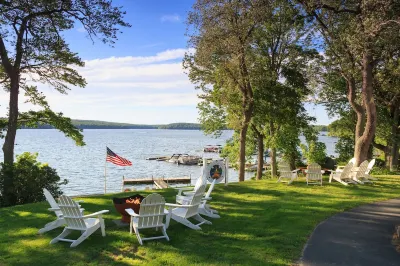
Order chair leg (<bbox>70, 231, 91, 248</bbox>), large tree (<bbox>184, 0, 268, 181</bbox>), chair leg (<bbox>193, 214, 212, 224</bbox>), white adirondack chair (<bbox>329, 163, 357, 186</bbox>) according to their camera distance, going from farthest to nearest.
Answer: large tree (<bbox>184, 0, 268, 181</bbox>) → white adirondack chair (<bbox>329, 163, 357, 186</bbox>) → chair leg (<bbox>193, 214, 212, 224</bbox>) → chair leg (<bbox>70, 231, 91, 248</bbox>)

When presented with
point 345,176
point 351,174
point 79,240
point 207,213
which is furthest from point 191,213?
point 351,174

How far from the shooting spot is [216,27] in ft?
58.6

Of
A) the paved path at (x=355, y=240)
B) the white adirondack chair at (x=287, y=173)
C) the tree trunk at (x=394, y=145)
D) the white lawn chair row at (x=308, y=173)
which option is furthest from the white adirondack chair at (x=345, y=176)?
the tree trunk at (x=394, y=145)

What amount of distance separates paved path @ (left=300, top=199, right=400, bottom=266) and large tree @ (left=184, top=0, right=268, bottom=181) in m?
10.7

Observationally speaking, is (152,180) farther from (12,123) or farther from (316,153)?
(12,123)

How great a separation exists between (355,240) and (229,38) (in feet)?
42.3

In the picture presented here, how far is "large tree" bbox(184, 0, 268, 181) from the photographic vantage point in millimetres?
17641

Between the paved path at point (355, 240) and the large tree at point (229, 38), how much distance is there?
35.1 ft

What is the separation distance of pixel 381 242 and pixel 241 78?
13.4 metres

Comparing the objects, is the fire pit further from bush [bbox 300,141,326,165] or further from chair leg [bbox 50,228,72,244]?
bush [bbox 300,141,326,165]

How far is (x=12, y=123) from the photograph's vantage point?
589 inches

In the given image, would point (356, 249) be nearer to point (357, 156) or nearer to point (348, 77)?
A: point (357, 156)

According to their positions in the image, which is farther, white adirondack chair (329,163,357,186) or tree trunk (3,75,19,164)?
white adirondack chair (329,163,357,186)

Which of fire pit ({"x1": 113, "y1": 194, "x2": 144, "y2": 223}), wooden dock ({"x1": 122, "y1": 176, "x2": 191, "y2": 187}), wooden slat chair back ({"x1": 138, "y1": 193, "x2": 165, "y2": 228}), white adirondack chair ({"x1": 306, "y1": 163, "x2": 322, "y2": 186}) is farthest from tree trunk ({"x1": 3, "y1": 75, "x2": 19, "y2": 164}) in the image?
wooden dock ({"x1": 122, "y1": 176, "x2": 191, "y2": 187})
